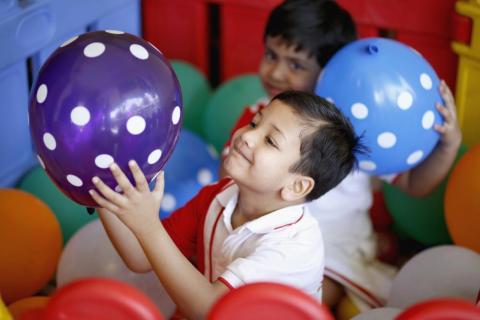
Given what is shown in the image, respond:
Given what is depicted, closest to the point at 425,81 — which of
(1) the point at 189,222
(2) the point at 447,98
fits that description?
(2) the point at 447,98

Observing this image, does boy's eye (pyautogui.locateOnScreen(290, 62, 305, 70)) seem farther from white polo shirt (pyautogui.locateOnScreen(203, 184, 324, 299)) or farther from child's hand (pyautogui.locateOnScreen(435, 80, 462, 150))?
white polo shirt (pyautogui.locateOnScreen(203, 184, 324, 299))

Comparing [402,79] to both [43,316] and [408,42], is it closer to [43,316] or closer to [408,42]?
[408,42]

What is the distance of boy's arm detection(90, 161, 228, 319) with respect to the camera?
105cm

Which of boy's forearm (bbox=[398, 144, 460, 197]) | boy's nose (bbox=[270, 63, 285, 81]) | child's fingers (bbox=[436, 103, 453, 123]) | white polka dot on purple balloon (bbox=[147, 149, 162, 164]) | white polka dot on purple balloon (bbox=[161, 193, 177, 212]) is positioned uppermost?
white polka dot on purple balloon (bbox=[147, 149, 162, 164])

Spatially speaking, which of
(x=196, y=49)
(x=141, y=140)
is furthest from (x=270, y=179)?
(x=196, y=49)

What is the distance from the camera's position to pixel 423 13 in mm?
1993

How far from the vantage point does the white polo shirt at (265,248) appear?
116 centimetres

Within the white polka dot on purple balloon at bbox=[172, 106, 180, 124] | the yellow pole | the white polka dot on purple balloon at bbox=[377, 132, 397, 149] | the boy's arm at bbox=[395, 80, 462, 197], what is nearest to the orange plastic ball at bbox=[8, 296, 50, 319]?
the white polka dot on purple balloon at bbox=[172, 106, 180, 124]

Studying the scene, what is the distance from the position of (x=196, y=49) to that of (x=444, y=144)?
1086 mm

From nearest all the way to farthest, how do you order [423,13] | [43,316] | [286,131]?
[43,316]
[286,131]
[423,13]

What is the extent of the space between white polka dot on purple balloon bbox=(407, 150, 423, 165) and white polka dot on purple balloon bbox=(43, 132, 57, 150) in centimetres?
77

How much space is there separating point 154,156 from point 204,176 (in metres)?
0.82

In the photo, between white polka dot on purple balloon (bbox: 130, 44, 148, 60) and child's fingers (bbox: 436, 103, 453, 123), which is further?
child's fingers (bbox: 436, 103, 453, 123)

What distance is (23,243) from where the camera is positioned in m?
1.49
